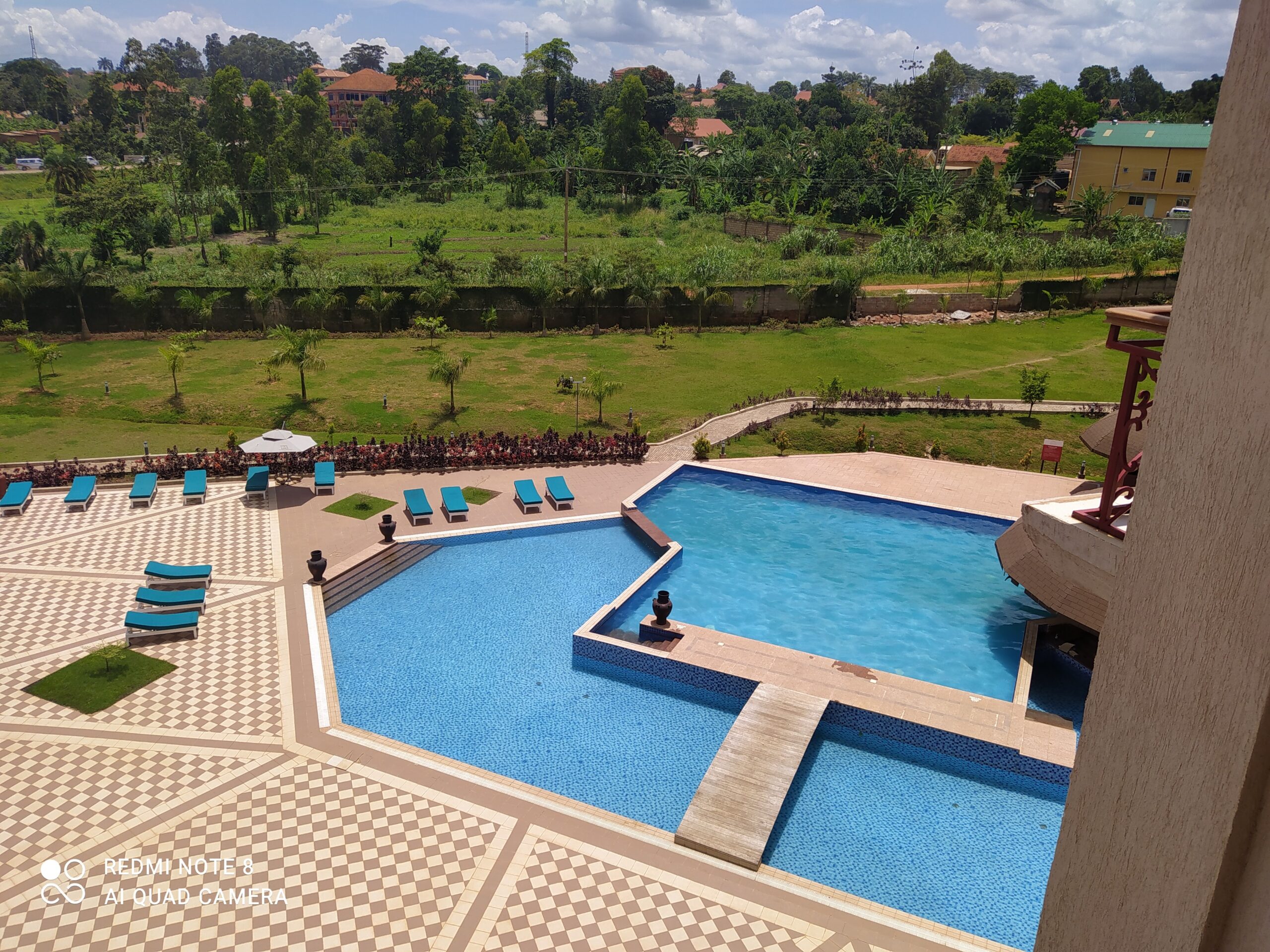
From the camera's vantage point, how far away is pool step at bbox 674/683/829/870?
1087cm

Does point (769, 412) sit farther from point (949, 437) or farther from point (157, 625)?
point (157, 625)

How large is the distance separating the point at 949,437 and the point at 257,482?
19216mm

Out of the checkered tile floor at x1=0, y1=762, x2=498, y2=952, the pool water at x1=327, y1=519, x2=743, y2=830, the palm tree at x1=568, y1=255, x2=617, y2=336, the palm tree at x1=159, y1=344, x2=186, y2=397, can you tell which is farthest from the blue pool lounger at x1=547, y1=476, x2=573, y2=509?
the palm tree at x1=568, y1=255, x2=617, y2=336

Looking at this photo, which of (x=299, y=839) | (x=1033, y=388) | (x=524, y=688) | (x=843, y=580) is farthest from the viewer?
(x=1033, y=388)

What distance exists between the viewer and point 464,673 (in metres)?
14.6

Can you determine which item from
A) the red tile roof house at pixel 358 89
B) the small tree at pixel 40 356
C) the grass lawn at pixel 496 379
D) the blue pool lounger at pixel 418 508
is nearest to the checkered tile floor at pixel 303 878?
the blue pool lounger at pixel 418 508

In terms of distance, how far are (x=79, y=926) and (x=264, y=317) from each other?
31.0 m

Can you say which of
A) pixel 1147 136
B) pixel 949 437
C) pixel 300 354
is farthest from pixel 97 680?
pixel 1147 136

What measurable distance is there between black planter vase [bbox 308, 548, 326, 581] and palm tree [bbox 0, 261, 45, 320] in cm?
2641

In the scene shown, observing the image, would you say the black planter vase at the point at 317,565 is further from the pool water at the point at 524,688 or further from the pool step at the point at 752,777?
the pool step at the point at 752,777

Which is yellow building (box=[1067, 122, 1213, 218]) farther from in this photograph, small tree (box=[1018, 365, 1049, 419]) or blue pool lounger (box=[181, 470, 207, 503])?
blue pool lounger (box=[181, 470, 207, 503])

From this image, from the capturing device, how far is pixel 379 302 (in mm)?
36406

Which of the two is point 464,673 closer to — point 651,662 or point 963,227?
point 651,662

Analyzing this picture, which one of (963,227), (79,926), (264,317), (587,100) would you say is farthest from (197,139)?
(587,100)
